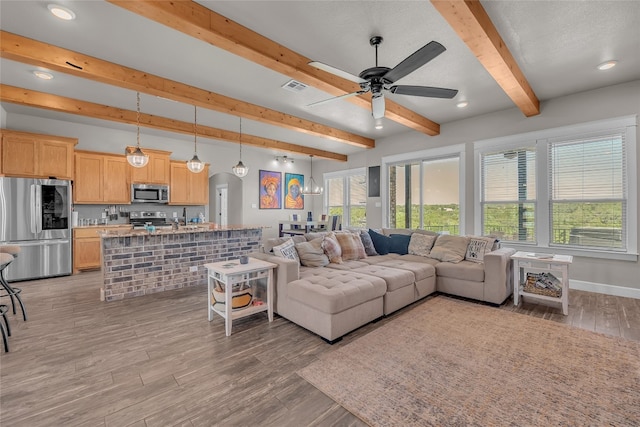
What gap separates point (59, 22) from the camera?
2.56 metres

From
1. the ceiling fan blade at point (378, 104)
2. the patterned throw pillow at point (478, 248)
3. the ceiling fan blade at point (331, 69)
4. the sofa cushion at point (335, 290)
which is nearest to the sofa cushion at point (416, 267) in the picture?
the patterned throw pillow at point (478, 248)

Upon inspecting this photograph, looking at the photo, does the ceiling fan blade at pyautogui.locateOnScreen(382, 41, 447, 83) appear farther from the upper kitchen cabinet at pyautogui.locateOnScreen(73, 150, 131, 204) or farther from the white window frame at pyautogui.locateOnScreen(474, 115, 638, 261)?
the upper kitchen cabinet at pyautogui.locateOnScreen(73, 150, 131, 204)

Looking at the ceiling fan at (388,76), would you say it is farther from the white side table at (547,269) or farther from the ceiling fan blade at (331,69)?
the white side table at (547,269)

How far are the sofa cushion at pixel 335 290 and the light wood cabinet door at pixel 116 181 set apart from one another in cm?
492

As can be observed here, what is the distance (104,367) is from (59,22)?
10.1 ft

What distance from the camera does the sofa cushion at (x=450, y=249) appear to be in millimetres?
4145

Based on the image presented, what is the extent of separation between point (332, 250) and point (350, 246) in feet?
1.40

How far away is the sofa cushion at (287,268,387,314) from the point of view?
103 inches

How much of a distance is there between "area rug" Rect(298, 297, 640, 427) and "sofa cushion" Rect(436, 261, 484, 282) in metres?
0.79

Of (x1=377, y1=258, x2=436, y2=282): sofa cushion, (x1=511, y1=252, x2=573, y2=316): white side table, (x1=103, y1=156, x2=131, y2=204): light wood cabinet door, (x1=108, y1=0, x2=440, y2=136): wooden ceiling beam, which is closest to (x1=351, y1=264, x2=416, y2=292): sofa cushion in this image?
(x1=377, y1=258, x2=436, y2=282): sofa cushion

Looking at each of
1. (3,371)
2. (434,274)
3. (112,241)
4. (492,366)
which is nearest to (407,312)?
(434,274)

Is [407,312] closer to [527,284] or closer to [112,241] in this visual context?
[527,284]

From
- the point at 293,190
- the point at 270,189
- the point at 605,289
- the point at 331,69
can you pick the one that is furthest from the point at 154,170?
the point at 605,289

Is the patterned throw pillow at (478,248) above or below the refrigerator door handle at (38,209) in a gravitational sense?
below
